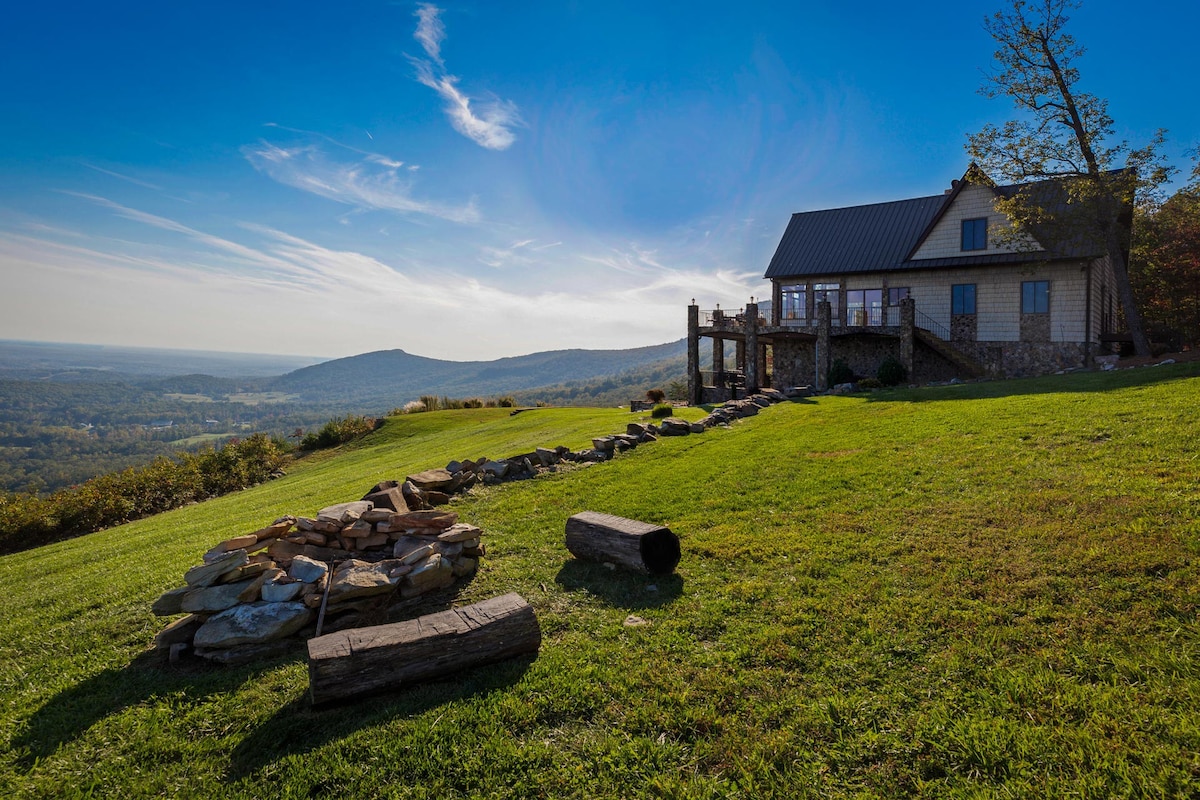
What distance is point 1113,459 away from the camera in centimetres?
831

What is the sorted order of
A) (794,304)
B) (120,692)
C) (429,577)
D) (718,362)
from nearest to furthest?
1. (120,692)
2. (429,577)
3. (794,304)
4. (718,362)

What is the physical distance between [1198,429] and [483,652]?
38.0ft

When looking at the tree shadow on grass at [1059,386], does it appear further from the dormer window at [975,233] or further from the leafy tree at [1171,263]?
the leafy tree at [1171,263]

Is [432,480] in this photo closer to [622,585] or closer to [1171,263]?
[622,585]

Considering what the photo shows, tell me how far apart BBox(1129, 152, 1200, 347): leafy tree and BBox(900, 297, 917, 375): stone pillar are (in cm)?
1523

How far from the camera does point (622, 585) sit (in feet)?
22.2

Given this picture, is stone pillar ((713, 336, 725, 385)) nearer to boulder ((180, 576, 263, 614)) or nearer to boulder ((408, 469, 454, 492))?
boulder ((408, 469, 454, 492))

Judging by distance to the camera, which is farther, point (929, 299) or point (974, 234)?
point (929, 299)

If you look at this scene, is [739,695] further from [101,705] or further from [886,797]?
[101,705]

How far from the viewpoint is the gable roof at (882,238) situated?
25.8 m

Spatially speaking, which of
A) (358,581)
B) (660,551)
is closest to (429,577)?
(358,581)

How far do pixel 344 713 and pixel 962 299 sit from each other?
32.4 metres

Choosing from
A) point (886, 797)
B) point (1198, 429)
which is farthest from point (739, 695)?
point (1198, 429)

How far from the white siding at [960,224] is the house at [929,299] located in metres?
0.05
